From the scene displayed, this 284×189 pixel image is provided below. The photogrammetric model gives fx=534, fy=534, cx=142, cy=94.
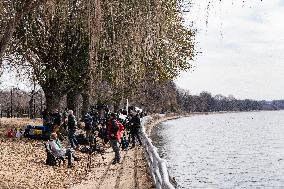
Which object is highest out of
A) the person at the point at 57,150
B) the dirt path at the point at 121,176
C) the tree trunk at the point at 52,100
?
the tree trunk at the point at 52,100

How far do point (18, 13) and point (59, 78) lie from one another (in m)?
15.6

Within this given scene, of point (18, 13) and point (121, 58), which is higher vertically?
point (18, 13)

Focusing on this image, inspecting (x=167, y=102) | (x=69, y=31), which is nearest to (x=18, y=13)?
(x=69, y=31)

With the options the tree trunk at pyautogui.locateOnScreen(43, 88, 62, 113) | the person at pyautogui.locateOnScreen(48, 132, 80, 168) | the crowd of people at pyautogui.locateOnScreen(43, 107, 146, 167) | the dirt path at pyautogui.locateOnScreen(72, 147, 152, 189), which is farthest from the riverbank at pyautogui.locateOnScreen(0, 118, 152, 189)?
the tree trunk at pyautogui.locateOnScreen(43, 88, 62, 113)

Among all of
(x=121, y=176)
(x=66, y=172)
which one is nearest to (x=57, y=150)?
(x=66, y=172)

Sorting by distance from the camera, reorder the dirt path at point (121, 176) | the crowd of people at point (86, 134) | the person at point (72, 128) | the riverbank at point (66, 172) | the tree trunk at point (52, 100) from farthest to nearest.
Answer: the tree trunk at point (52, 100) → the person at point (72, 128) → the crowd of people at point (86, 134) → the riverbank at point (66, 172) → the dirt path at point (121, 176)

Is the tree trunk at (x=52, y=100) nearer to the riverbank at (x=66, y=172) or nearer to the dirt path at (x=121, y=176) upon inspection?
the riverbank at (x=66, y=172)

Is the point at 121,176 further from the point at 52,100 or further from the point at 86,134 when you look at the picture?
the point at 52,100

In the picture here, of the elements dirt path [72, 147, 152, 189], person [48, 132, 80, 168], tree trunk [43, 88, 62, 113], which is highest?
tree trunk [43, 88, 62, 113]

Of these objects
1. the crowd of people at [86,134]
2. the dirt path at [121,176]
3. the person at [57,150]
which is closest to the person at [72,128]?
the crowd of people at [86,134]

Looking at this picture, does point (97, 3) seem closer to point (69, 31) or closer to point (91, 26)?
point (91, 26)

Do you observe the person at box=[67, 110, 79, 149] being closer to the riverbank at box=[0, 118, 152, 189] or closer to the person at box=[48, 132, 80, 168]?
the riverbank at box=[0, 118, 152, 189]

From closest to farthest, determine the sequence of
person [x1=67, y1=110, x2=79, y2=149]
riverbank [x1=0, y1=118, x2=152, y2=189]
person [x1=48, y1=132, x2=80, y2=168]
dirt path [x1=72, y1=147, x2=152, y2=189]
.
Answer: dirt path [x1=72, y1=147, x2=152, y2=189] → riverbank [x1=0, y1=118, x2=152, y2=189] → person [x1=48, y1=132, x2=80, y2=168] → person [x1=67, y1=110, x2=79, y2=149]

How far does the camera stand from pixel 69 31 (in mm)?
24656
